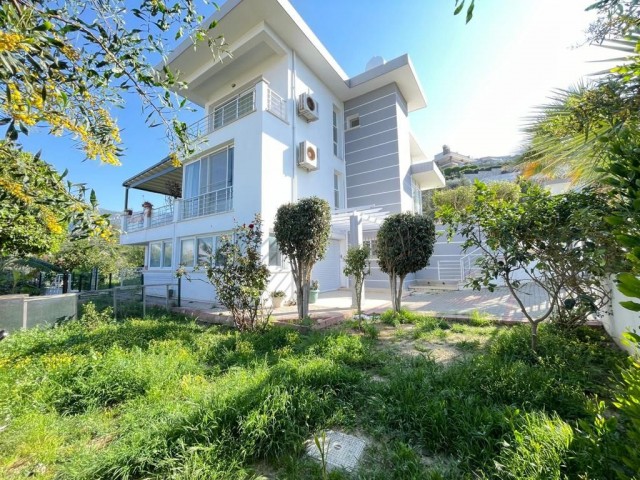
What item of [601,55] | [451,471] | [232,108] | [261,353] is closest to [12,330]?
[261,353]

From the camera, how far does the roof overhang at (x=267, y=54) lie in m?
10.3

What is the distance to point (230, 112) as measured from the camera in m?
12.2

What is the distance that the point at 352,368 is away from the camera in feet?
13.6

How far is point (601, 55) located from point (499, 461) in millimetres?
5049

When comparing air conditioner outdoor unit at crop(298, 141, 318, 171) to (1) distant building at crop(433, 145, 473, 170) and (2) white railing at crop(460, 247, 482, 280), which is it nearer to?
(2) white railing at crop(460, 247, 482, 280)

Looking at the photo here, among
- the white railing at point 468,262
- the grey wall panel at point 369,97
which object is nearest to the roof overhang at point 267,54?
the grey wall panel at point 369,97

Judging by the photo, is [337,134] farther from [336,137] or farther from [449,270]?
[449,270]

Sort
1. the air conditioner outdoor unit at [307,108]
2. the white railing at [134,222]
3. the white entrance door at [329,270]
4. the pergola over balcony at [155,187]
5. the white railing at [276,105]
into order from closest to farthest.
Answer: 1. the white railing at [276,105]
2. the air conditioner outdoor unit at [307,108]
3. the white entrance door at [329,270]
4. the pergola over balcony at [155,187]
5. the white railing at [134,222]

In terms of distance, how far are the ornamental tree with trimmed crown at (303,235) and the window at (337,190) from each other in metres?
7.12

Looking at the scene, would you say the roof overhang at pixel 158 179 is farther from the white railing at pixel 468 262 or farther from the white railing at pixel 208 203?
the white railing at pixel 468 262

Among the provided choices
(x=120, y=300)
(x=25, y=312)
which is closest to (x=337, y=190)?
(x=120, y=300)

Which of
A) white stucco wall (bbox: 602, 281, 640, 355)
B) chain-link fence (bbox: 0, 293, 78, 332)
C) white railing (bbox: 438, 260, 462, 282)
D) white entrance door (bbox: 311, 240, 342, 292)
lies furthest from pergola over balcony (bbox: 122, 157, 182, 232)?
white stucco wall (bbox: 602, 281, 640, 355)

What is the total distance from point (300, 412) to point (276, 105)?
11112mm

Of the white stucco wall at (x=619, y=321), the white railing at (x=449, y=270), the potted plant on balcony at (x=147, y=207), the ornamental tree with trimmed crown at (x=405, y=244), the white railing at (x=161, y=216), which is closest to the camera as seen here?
the white stucco wall at (x=619, y=321)
